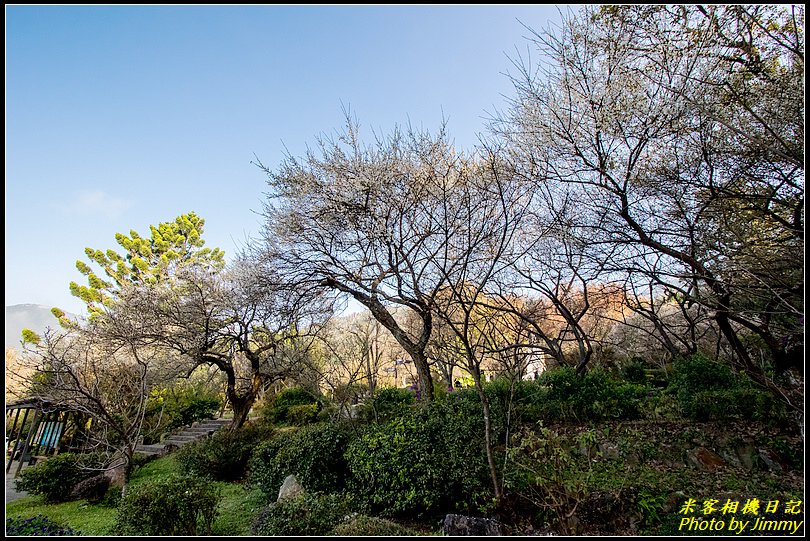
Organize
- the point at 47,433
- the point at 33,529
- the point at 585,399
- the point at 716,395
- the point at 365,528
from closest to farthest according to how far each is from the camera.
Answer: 1. the point at 365,528
2. the point at 33,529
3. the point at 716,395
4. the point at 585,399
5. the point at 47,433

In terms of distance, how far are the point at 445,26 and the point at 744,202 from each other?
13.7ft

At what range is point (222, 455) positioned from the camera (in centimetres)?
722

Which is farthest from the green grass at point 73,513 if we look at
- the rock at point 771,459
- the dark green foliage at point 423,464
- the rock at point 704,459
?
the rock at point 771,459

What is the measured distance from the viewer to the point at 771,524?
3.19 m

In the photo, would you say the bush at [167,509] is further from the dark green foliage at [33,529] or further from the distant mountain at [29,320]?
the distant mountain at [29,320]

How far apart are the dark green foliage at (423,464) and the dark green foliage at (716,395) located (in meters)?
3.43

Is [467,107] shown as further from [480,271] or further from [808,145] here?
[808,145]

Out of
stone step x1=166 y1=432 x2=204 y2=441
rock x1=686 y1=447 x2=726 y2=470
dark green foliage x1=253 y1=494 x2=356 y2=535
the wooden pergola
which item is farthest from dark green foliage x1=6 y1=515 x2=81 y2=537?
stone step x1=166 y1=432 x2=204 y2=441

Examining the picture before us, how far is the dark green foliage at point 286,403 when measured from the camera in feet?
38.7

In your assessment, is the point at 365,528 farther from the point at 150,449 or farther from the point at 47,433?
the point at 47,433

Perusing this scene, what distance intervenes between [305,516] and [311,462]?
1740mm

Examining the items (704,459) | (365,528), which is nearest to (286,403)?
(365,528)

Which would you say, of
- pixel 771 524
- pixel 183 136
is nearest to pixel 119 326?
pixel 183 136

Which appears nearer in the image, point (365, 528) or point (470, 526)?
point (365, 528)
